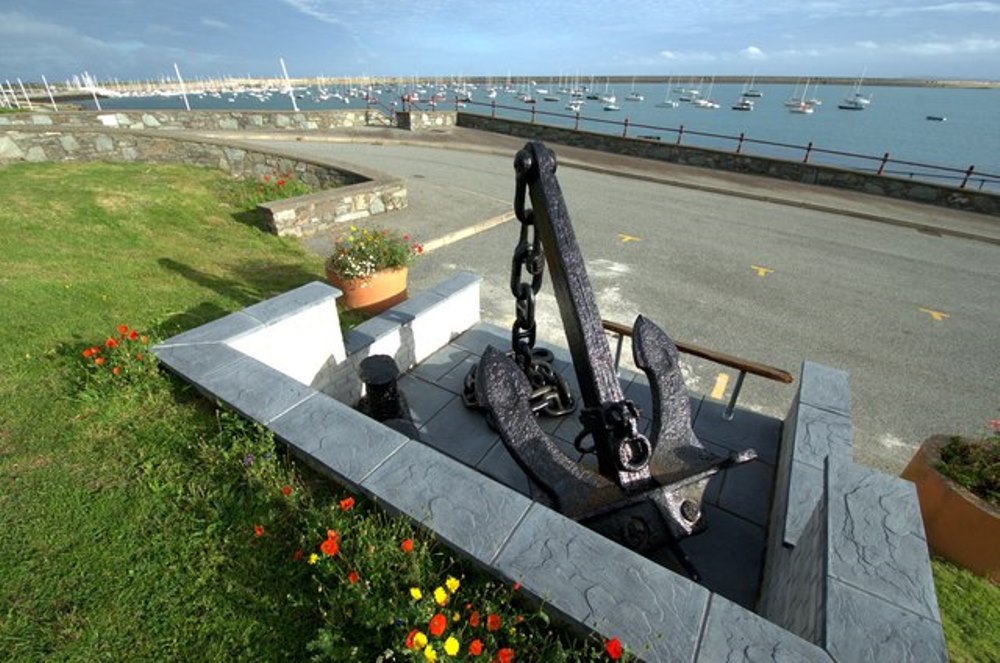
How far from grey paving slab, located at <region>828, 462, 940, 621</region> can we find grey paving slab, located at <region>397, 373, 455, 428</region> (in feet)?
10.7

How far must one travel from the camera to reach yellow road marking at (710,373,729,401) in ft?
16.8

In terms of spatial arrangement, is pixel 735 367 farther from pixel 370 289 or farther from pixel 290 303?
pixel 370 289

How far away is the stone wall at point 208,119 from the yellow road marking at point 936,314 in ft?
70.8

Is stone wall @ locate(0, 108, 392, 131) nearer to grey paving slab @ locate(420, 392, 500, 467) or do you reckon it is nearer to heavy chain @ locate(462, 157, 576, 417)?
grey paving slab @ locate(420, 392, 500, 467)

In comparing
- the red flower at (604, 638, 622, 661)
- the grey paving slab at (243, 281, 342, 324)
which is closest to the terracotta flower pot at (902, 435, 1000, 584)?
the red flower at (604, 638, 622, 661)

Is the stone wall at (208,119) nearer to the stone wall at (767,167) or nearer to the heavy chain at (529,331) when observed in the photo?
the stone wall at (767,167)

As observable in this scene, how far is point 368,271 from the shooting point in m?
5.70

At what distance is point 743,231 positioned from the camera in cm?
1087

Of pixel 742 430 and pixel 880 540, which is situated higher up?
pixel 880 540

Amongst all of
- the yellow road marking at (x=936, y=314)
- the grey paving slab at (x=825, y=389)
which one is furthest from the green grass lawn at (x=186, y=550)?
the yellow road marking at (x=936, y=314)

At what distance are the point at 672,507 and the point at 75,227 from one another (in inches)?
355

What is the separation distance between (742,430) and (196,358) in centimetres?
472

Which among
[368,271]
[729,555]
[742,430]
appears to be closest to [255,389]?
[368,271]

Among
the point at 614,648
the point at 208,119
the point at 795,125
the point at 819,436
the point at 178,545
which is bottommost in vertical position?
the point at 795,125
